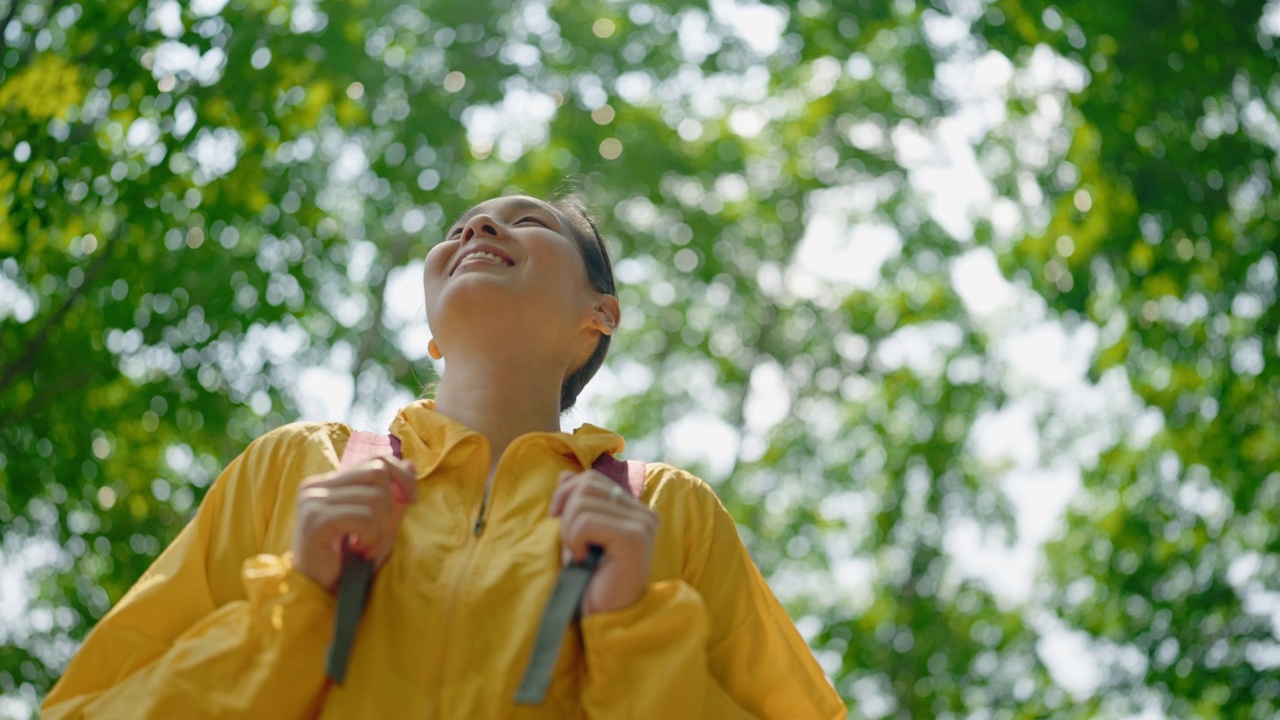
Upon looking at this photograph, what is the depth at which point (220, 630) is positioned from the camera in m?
1.81

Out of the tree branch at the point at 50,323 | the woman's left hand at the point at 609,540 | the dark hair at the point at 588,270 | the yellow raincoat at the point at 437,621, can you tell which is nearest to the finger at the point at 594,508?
the woman's left hand at the point at 609,540

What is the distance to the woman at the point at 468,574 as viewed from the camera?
1773 millimetres

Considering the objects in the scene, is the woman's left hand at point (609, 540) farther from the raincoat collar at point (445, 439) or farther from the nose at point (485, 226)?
the nose at point (485, 226)

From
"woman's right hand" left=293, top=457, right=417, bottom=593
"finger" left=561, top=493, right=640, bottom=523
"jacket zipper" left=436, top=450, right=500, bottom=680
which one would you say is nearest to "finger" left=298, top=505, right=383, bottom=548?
"woman's right hand" left=293, top=457, right=417, bottom=593

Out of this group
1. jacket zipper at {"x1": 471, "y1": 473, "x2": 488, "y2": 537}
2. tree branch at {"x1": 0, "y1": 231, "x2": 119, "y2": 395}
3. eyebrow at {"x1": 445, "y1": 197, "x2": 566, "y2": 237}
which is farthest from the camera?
tree branch at {"x1": 0, "y1": 231, "x2": 119, "y2": 395}

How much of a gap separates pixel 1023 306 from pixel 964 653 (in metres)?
4.26

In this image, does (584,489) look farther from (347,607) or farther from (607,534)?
(347,607)

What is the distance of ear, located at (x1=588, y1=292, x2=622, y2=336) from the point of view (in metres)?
2.45

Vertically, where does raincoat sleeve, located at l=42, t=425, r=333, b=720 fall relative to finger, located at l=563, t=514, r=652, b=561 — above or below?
below

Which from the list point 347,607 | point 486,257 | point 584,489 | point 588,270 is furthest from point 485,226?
point 347,607

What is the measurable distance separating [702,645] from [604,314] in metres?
0.86

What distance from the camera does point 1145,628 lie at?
32.8 ft

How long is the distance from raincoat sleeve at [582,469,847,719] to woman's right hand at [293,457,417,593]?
1.07 feet

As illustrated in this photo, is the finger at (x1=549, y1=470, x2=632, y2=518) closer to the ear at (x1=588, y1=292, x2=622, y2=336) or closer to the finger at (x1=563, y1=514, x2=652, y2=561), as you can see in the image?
the finger at (x1=563, y1=514, x2=652, y2=561)
